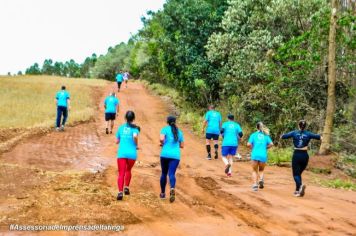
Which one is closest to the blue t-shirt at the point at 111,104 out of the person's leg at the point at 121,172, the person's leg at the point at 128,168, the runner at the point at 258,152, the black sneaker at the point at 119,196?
the runner at the point at 258,152

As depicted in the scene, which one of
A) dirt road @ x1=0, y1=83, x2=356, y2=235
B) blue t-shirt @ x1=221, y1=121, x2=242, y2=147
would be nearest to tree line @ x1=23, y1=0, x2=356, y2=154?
dirt road @ x1=0, y1=83, x2=356, y2=235

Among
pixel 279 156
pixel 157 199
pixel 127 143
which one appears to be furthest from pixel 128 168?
pixel 279 156

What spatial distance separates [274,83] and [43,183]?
479 inches

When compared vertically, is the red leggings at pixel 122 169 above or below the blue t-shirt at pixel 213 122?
below

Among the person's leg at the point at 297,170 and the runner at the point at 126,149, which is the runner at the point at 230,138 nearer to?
the person's leg at the point at 297,170

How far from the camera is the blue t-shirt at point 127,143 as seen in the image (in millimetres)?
10305

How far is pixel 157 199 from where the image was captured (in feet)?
34.7

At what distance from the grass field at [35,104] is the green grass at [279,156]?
1117 centimetres

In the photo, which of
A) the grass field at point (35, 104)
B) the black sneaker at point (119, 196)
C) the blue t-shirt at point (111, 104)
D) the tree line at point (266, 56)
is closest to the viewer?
the black sneaker at point (119, 196)

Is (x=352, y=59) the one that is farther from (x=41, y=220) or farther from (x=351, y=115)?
(x=41, y=220)

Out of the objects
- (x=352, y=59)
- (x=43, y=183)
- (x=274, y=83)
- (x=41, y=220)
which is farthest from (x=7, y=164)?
(x=352, y=59)

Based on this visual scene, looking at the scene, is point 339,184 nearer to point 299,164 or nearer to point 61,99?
point 299,164

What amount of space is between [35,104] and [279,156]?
70.9 feet

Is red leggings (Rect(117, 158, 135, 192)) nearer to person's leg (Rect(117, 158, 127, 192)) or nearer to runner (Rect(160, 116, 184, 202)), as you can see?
person's leg (Rect(117, 158, 127, 192))
